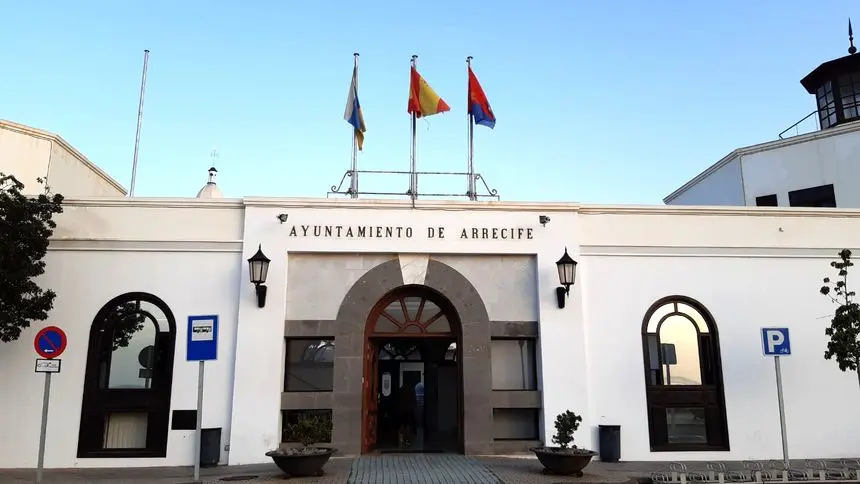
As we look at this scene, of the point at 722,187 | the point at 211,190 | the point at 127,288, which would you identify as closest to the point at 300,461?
the point at 127,288

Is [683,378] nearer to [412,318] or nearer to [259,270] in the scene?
[412,318]

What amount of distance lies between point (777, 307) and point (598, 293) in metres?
3.82

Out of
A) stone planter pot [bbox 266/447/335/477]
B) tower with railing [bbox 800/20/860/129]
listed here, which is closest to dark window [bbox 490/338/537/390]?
stone planter pot [bbox 266/447/335/477]

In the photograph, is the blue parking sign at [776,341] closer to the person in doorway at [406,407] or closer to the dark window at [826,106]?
the person in doorway at [406,407]

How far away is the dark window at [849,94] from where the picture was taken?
68.6ft

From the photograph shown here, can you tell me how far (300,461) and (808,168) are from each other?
16559 mm

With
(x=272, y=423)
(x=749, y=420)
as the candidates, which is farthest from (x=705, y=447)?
(x=272, y=423)

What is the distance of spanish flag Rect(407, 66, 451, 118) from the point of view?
598 inches

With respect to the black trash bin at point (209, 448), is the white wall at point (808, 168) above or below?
above

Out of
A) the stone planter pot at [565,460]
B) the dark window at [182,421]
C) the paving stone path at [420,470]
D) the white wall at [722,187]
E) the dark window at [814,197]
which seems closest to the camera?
the paving stone path at [420,470]

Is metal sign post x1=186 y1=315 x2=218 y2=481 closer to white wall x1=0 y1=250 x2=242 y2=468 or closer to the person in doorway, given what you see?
white wall x1=0 y1=250 x2=242 y2=468

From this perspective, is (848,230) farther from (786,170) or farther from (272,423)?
(272,423)

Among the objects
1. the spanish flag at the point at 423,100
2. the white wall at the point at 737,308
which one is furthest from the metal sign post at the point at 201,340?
the white wall at the point at 737,308

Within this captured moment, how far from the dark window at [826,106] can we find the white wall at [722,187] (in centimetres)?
378
